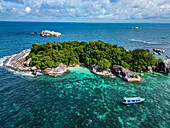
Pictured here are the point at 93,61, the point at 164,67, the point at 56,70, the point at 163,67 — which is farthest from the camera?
the point at 93,61

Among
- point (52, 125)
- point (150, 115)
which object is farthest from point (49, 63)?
point (150, 115)

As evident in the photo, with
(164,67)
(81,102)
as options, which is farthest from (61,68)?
(164,67)

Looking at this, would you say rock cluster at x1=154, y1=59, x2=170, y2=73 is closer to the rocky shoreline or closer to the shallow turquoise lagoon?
the rocky shoreline

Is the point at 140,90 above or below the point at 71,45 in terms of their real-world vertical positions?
below

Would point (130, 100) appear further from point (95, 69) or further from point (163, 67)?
point (163, 67)

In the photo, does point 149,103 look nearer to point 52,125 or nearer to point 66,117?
point 66,117

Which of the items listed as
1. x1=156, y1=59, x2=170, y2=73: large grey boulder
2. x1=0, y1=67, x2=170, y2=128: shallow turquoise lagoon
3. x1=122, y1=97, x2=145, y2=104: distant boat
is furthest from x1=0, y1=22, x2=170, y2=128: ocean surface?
x1=156, y1=59, x2=170, y2=73: large grey boulder
